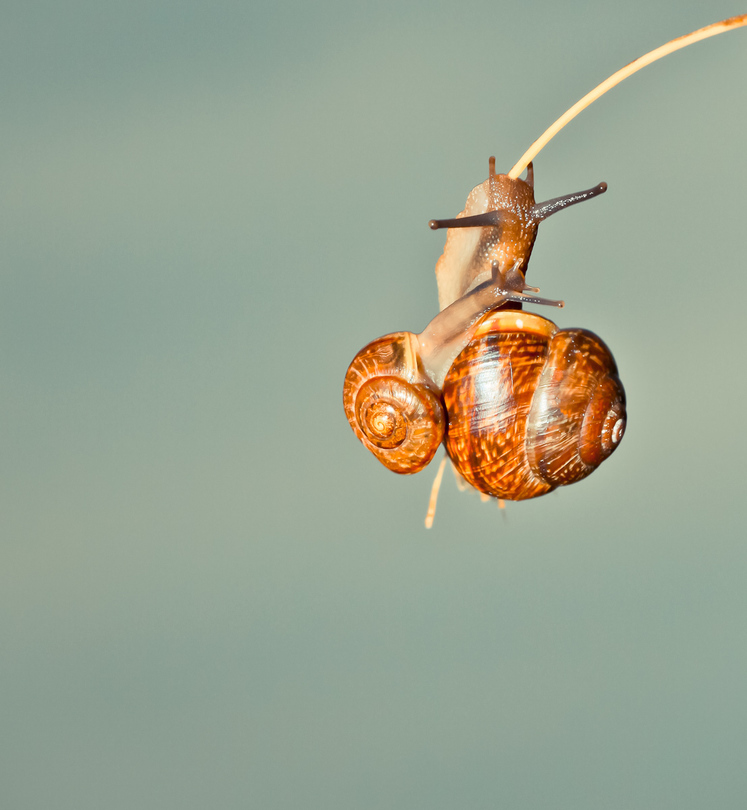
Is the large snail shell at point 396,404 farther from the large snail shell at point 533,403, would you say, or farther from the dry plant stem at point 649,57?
the dry plant stem at point 649,57

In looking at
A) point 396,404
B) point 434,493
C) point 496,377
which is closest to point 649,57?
point 496,377

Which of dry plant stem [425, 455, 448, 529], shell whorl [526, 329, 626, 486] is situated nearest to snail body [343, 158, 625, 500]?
Result: shell whorl [526, 329, 626, 486]

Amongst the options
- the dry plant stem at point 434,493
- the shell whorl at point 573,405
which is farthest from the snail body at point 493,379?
the dry plant stem at point 434,493

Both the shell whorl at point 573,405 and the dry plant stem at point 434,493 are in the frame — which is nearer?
the shell whorl at point 573,405

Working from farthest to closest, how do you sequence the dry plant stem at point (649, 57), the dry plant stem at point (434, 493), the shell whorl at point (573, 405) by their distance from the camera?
1. the dry plant stem at point (434, 493)
2. the shell whorl at point (573, 405)
3. the dry plant stem at point (649, 57)

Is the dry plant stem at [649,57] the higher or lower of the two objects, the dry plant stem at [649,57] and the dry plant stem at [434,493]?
the higher

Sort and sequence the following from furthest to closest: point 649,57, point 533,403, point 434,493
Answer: point 434,493, point 533,403, point 649,57

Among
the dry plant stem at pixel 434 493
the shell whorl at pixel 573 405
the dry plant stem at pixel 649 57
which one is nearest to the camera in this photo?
the dry plant stem at pixel 649 57

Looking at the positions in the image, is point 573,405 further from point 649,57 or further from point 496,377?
point 649,57
